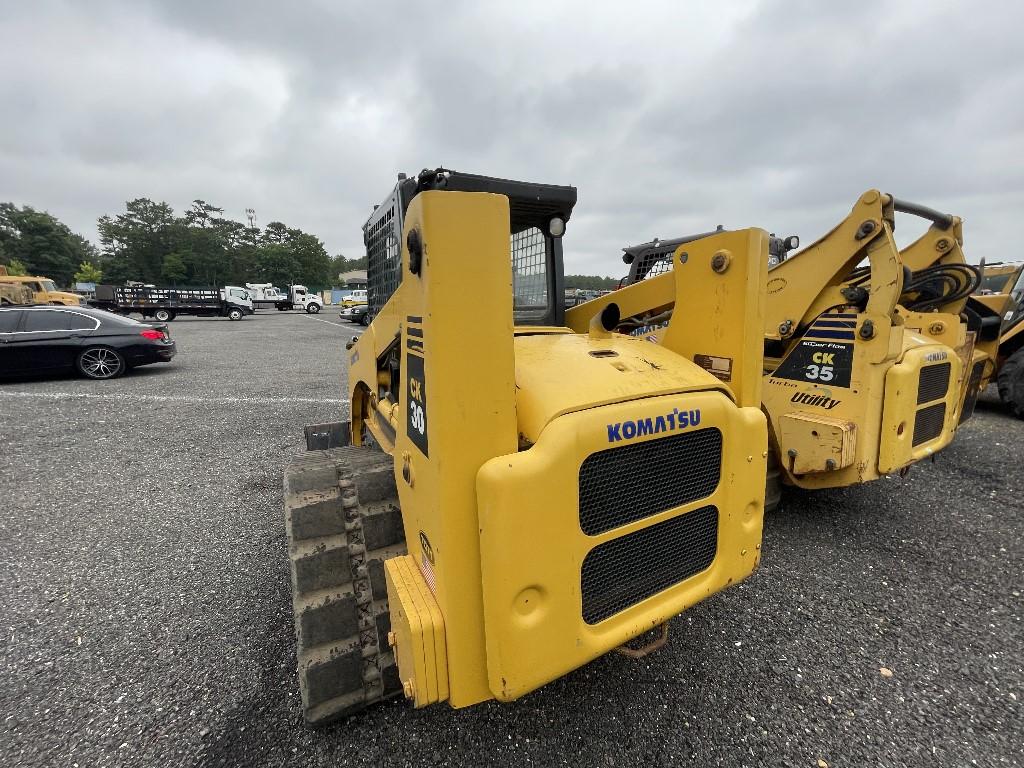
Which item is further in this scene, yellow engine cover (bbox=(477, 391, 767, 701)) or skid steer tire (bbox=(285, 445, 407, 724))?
skid steer tire (bbox=(285, 445, 407, 724))

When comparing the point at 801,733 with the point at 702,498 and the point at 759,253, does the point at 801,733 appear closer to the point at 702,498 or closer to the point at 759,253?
the point at 702,498

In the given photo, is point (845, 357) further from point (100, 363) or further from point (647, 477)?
point (100, 363)

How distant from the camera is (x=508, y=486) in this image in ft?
3.82

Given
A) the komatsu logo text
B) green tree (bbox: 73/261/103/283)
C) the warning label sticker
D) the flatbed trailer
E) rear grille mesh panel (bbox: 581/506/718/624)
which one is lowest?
rear grille mesh panel (bbox: 581/506/718/624)

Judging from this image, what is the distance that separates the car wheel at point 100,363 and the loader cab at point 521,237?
8.54m

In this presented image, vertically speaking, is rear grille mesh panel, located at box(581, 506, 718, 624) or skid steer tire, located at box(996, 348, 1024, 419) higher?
rear grille mesh panel, located at box(581, 506, 718, 624)

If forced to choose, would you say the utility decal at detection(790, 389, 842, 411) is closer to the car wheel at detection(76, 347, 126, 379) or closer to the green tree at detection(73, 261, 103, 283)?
the car wheel at detection(76, 347, 126, 379)

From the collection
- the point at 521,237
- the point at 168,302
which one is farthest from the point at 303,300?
the point at 521,237

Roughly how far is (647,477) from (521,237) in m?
1.65

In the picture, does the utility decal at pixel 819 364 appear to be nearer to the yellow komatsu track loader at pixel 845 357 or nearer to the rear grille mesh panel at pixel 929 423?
the yellow komatsu track loader at pixel 845 357

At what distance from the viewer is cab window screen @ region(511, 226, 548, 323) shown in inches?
98.9

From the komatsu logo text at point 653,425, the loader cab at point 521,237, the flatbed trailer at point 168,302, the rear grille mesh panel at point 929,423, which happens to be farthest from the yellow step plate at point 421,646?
the flatbed trailer at point 168,302

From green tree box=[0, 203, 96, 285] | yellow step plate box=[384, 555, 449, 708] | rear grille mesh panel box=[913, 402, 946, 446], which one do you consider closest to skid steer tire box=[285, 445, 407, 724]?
yellow step plate box=[384, 555, 449, 708]

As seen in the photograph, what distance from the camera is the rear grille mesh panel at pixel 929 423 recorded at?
3266mm
